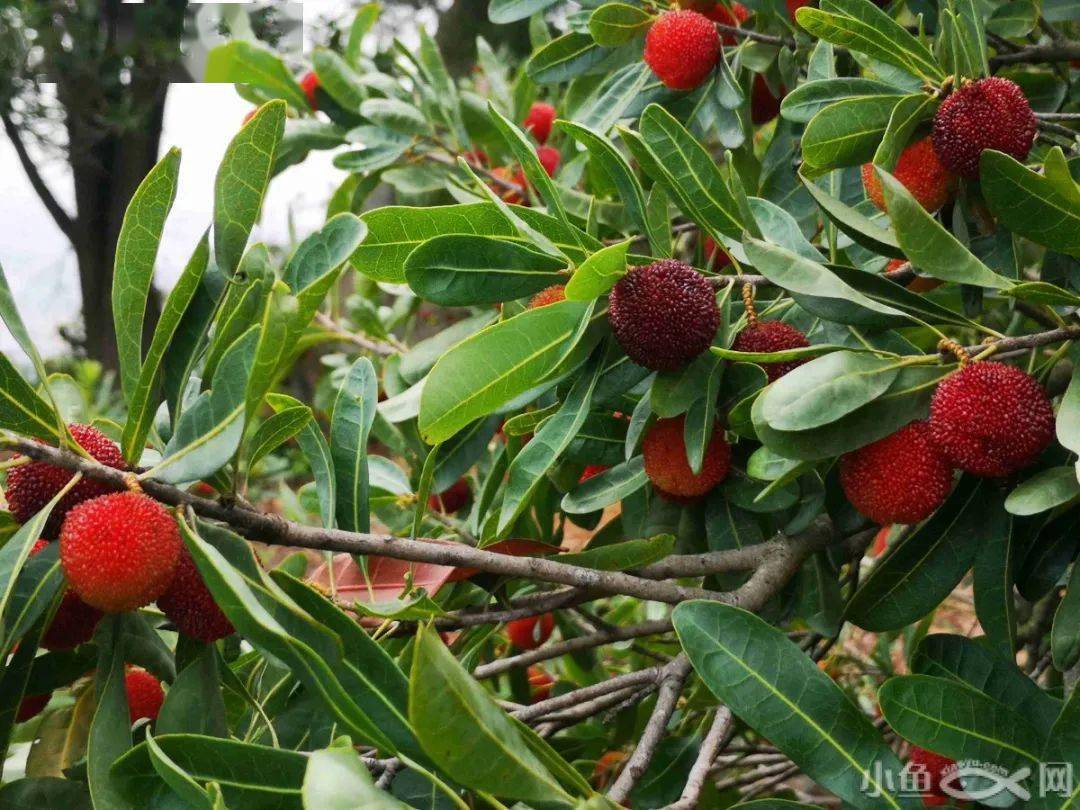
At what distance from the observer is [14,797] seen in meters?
0.62

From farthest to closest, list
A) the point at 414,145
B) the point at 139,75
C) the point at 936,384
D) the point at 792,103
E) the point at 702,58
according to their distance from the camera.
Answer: the point at 139,75 → the point at 414,145 → the point at 702,58 → the point at 792,103 → the point at 936,384

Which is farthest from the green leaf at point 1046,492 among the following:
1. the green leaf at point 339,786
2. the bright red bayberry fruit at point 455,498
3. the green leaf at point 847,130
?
the bright red bayberry fruit at point 455,498

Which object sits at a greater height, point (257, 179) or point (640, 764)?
point (257, 179)

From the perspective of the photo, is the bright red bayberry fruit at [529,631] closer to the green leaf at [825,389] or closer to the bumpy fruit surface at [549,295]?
the bumpy fruit surface at [549,295]

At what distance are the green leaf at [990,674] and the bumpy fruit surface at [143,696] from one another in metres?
0.51

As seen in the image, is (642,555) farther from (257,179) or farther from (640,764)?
(257,179)

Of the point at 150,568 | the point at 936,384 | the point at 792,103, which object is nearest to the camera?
the point at 150,568

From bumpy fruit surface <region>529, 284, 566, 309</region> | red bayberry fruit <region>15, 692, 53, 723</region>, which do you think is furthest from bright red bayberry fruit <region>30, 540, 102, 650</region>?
bumpy fruit surface <region>529, 284, 566, 309</region>

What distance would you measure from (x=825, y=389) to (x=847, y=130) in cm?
22

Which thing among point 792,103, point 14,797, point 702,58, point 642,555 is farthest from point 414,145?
point 14,797

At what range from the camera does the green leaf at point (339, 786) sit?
427 mm

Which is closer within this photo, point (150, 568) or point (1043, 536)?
point (150, 568)

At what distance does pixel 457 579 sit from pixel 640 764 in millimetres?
201

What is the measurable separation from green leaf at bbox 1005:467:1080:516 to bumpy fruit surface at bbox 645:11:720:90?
0.49 metres
